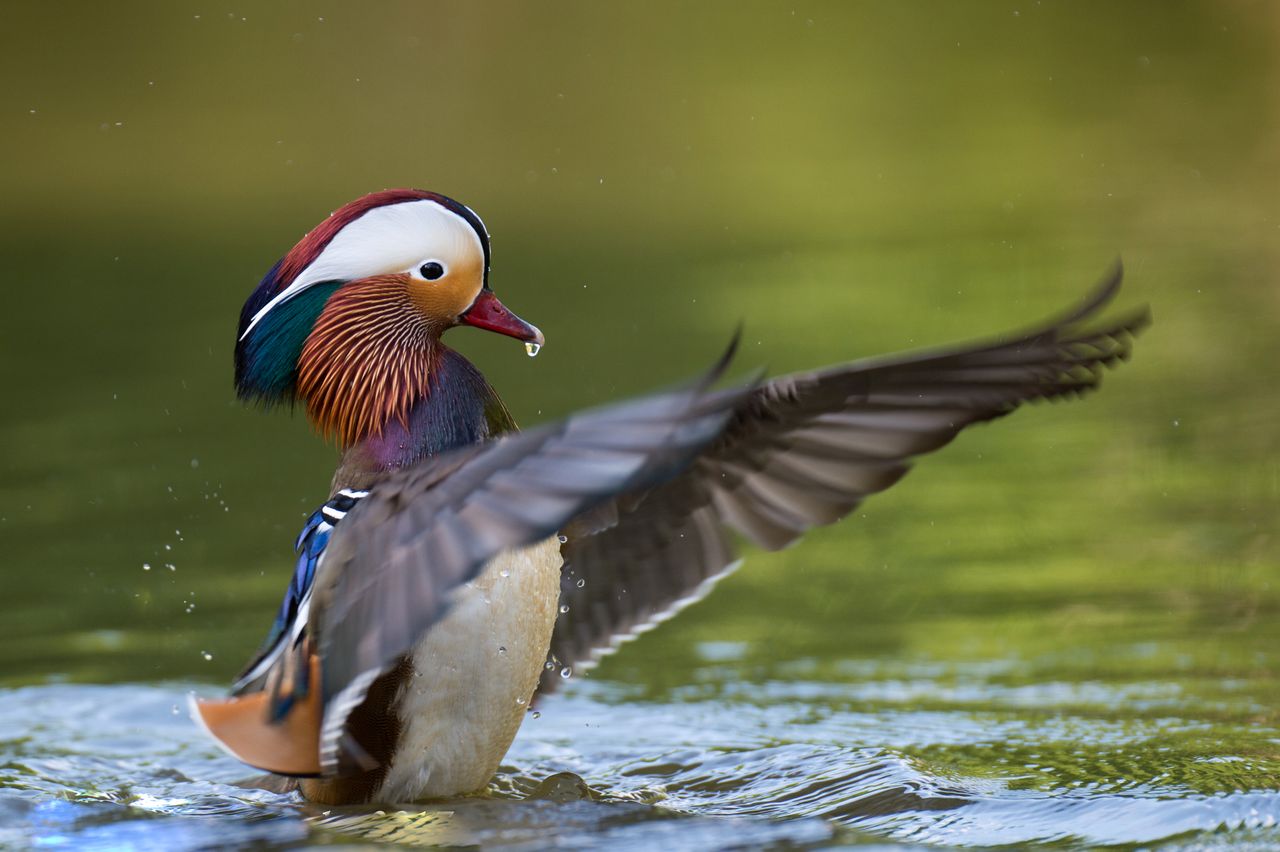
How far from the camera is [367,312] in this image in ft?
14.5

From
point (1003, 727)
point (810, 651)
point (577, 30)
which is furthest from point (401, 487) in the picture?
point (577, 30)

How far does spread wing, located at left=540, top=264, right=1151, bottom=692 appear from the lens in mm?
4082

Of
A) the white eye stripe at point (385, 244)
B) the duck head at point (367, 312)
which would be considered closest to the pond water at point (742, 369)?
the duck head at point (367, 312)

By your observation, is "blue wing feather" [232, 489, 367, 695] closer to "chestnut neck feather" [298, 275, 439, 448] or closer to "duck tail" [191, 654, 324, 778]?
"duck tail" [191, 654, 324, 778]

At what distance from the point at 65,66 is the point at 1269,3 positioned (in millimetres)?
13978

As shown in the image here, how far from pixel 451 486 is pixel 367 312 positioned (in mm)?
1030

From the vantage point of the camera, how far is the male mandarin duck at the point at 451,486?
3799mm

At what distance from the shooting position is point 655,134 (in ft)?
58.2

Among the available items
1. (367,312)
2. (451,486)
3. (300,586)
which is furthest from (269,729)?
(367,312)

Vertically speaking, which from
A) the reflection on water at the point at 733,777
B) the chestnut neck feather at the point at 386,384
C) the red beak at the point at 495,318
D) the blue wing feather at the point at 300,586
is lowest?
the reflection on water at the point at 733,777

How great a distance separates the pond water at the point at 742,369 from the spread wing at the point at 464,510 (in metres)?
0.65

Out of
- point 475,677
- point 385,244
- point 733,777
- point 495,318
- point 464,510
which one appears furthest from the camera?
point 733,777

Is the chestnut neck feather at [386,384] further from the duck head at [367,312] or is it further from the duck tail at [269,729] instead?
the duck tail at [269,729]

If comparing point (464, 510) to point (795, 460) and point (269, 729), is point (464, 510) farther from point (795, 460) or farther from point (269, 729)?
point (795, 460)
